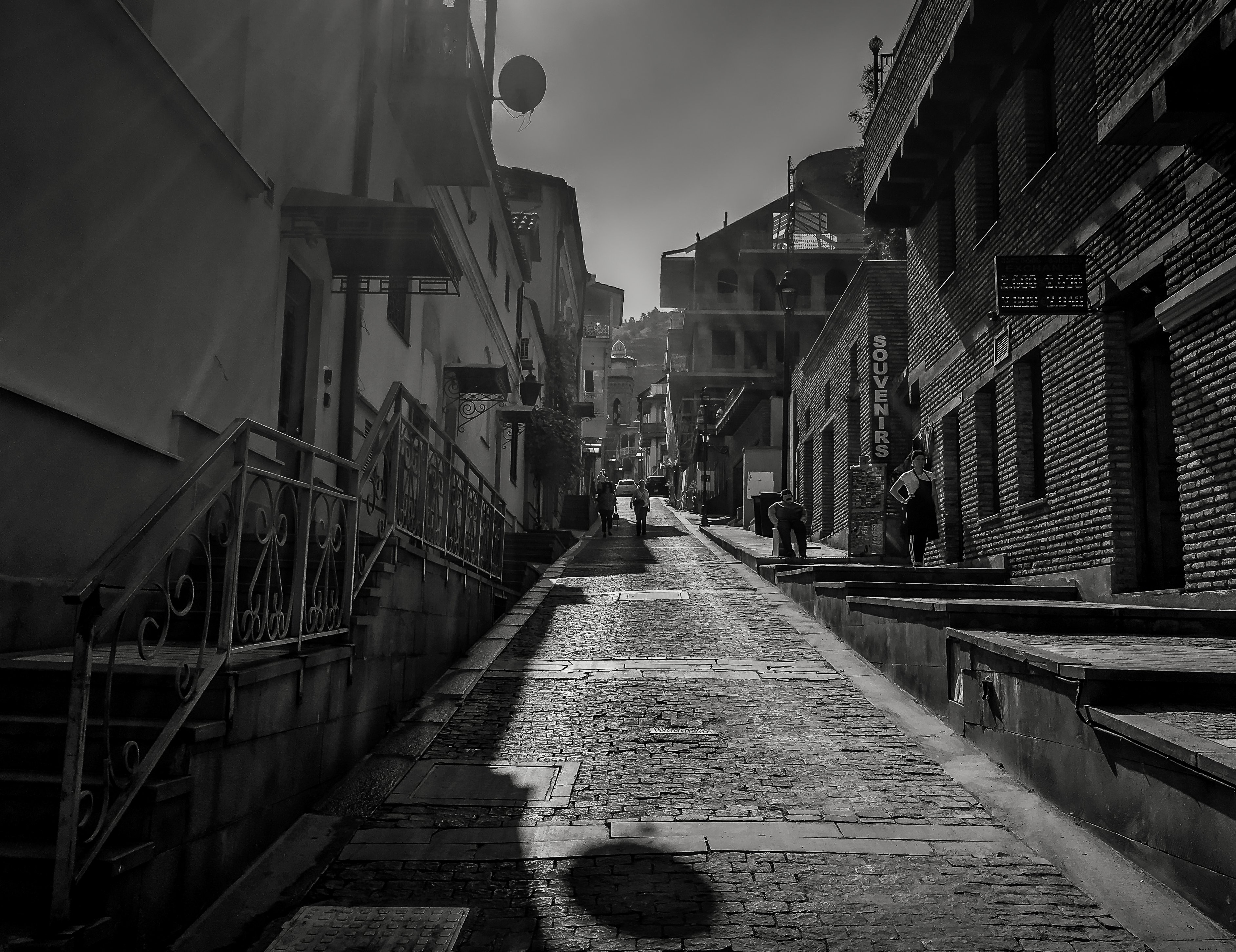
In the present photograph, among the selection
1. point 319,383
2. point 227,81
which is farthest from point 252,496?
point 227,81

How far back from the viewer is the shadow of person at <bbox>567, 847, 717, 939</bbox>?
4.07 metres

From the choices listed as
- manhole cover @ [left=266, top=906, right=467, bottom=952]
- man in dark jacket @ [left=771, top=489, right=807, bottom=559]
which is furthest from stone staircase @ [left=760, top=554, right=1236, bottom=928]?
man in dark jacket @ [left=771, top=489, right=807, bottom=559]

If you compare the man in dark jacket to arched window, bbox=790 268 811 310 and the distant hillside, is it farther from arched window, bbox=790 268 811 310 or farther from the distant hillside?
the distant hillside

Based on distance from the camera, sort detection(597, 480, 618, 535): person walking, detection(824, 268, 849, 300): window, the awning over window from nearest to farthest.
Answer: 1. the awning over window
2. detection(597, 480, 618, 535): person walking
3. detection(824, 268, 849, 300): window

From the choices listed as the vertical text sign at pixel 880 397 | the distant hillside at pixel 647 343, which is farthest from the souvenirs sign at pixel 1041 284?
the distant hillside at pixel 647 343

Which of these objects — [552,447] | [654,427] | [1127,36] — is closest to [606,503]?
[552,447]

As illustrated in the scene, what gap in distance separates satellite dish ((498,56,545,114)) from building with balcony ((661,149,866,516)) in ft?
107

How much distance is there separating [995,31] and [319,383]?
9.64 meters

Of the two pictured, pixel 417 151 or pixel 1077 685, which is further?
pixel 417 151

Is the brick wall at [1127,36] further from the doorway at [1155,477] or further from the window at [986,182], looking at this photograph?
the window at [986,182]

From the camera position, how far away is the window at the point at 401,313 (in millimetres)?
13742

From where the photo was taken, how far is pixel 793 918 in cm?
411

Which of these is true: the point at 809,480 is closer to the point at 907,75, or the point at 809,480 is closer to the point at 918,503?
the point at 907,75

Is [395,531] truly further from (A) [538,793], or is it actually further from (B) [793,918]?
(B) [793,918]
